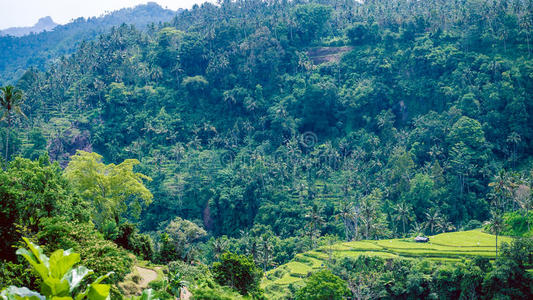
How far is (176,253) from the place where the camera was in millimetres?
39000

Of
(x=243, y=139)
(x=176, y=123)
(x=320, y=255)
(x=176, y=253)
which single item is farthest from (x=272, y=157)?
(x=176, y=253)

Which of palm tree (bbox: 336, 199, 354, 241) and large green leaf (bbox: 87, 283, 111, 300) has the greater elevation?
large green leaf (bbox: 87, 283, 111, 300)

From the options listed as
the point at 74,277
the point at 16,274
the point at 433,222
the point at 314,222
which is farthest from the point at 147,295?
the point at 433,222

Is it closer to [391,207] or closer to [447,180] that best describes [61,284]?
[391,207]

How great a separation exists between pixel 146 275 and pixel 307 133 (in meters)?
62.4

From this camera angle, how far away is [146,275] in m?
29.6

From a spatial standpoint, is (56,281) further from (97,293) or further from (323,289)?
(323,289)

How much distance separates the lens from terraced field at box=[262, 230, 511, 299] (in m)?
49.0

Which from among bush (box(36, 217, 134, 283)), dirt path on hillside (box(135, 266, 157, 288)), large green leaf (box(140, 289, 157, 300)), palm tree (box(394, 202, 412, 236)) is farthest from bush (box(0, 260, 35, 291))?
palm tree (box(394, 202, 412, 236))

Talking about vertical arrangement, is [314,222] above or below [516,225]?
below

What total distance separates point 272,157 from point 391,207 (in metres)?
24.2

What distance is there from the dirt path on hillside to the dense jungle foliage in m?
4.14

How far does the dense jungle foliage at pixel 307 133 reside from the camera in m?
45.8

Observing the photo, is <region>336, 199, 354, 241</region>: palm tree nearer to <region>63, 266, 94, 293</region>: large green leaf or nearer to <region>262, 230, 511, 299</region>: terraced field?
<region>262, 230, 511, 299</region>: terraced field
